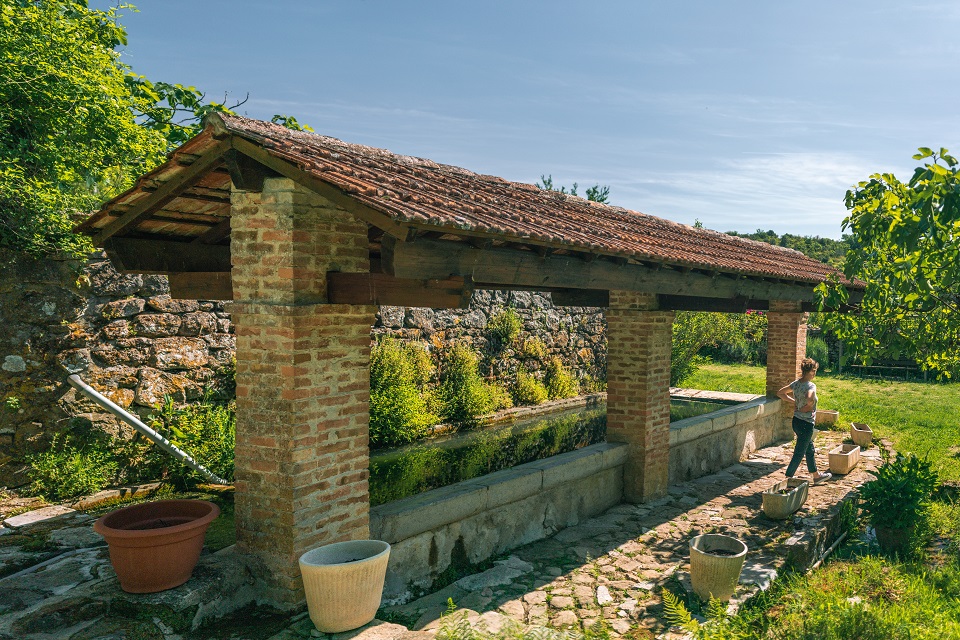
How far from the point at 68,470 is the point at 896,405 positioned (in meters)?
15.3

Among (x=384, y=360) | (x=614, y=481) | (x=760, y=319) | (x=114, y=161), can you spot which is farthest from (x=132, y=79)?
(x=760, y=319)

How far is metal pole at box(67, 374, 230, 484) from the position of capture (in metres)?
6.47

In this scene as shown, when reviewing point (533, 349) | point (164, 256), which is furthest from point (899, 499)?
point (533, 349)

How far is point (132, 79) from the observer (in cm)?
987

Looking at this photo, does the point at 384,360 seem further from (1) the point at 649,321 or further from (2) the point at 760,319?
(2) the point at 760,319

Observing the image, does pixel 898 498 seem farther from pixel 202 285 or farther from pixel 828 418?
pixel 202 285

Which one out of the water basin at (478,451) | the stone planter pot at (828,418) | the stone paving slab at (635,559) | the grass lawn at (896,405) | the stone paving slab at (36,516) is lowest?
the stone paving slab at (635,559)

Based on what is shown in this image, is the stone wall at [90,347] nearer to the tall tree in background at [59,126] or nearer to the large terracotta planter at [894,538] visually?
the tall tree in background at [59,126]

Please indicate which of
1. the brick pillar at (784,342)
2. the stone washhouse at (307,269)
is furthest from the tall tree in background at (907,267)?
the brick pillar at (784,342)

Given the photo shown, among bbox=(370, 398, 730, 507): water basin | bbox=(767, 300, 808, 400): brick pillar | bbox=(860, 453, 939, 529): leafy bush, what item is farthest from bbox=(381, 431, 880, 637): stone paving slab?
bbox=(767, 300, 808, 400): brick pillar

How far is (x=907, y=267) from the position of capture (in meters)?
5.43

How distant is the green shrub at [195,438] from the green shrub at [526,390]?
6.23 m

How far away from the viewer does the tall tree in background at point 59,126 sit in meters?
6.31

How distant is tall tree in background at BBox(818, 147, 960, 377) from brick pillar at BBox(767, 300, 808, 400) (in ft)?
11.7
